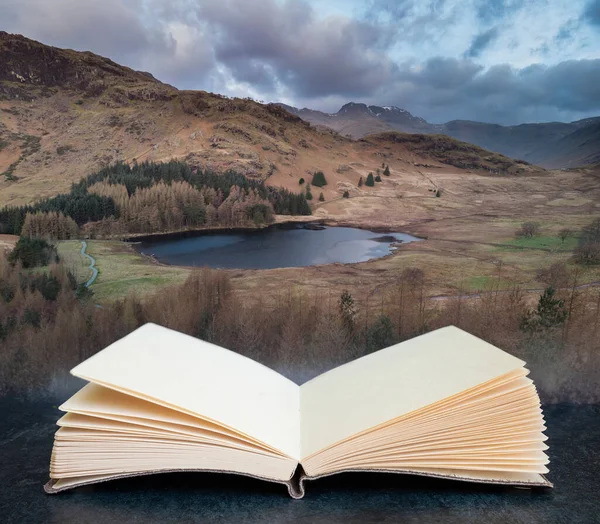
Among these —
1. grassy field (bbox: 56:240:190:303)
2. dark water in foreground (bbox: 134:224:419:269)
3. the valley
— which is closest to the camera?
the valley

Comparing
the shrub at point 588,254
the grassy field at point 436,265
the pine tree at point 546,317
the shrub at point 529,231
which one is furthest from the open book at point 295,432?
the shrub at point 529,231

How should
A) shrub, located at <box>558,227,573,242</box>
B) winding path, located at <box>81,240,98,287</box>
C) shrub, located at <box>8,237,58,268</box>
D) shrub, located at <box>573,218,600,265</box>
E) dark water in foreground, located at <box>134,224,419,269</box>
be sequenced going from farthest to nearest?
dark water in foreground, located at <box>134,224,419,269</box> < shrub, located at <box>558,227,573,242</box> < shrub, located at <box>8,237,58,268</box> < winding path, located at <box>81,240,98,287</box> < shrub, located at <box>573,218,600,265</box>

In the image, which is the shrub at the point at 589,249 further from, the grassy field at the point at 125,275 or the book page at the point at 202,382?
the grassy field at the point at 125,275

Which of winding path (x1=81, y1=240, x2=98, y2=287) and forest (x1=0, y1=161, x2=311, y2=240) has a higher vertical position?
forest (x1=0, y1=161, x2=311, y2=240)

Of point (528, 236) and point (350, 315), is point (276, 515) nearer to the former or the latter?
point (350, 315)

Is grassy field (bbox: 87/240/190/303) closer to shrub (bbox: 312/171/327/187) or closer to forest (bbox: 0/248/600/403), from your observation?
forest (bbox: 0/248/600/403)

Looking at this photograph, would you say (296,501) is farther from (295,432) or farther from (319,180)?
(319,180)

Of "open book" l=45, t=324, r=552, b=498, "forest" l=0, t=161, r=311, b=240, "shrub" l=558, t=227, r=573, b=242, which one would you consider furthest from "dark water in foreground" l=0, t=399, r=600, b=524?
"forest" l=0, t=161, r=311, b=240
